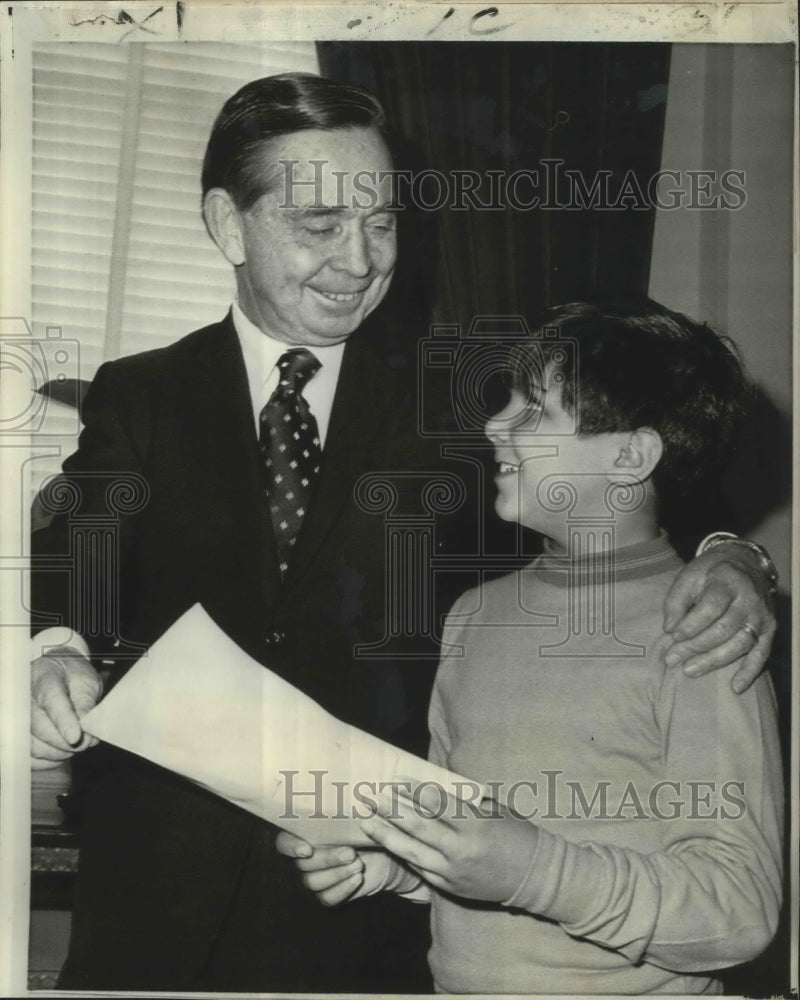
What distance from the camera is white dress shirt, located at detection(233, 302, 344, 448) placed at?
175 cm

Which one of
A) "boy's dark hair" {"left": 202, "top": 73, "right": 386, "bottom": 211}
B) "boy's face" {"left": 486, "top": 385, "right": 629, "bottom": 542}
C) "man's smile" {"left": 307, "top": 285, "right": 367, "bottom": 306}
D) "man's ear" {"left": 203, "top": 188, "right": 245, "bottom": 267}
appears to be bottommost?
"boy's face" {"left": 486, "top": 385, "right": 629, "bottom": 542}

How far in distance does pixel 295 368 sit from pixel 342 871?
0.70m

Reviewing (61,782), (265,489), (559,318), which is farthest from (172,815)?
(559,318)

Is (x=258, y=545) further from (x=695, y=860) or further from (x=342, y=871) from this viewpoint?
(x=695, y=860)

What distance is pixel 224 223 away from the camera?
175 cm

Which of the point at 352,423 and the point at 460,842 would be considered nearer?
the point at 460,842

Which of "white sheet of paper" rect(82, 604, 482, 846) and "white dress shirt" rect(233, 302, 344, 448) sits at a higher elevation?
"white dress shirt" rect(233, 302, 344, 448)

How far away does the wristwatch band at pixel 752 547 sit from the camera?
1723mm
